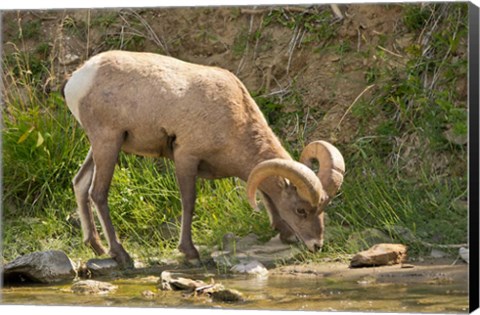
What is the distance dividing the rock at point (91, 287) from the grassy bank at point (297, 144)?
1037 mm

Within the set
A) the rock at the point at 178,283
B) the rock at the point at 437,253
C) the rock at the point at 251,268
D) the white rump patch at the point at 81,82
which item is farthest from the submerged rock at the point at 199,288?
the white rump patch at the point at 81,82

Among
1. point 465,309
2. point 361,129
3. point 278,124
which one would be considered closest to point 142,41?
point 278,124

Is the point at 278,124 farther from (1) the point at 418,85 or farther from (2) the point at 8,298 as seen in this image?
(2) the point at 8,298

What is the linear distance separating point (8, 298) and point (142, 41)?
3.26 metres

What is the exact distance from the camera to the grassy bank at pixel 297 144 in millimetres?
9867

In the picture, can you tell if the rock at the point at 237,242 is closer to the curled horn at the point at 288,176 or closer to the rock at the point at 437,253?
the curled horn at the point at 288,176

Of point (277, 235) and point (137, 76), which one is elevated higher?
point (137, 76)

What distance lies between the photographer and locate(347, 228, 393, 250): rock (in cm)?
995

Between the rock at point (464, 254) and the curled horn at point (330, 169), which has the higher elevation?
the curled horn at point (330, 169)

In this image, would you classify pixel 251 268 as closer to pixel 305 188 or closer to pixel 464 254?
pixel 305 188

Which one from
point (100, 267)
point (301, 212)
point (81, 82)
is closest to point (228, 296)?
point (301, 212)

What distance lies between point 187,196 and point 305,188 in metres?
1.00

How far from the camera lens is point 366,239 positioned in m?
10.0

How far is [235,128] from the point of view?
33.2ft
